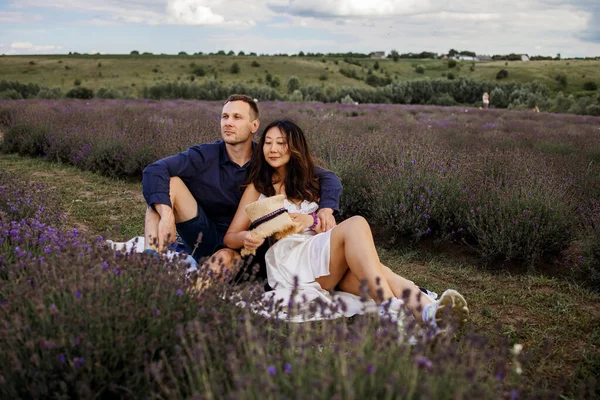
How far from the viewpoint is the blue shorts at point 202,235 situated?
4.09 m

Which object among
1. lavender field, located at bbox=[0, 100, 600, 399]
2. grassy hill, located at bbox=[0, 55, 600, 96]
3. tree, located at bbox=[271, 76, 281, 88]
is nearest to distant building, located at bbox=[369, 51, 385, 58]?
grassy hill, located at bbox=[0, 55, 600, 96]

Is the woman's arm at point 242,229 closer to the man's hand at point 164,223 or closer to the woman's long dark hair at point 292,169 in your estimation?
the woman's long dark hair at point 292,169

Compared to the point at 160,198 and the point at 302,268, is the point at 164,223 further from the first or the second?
the point at 302,268

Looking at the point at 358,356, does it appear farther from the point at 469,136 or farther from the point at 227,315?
the point at 469,136

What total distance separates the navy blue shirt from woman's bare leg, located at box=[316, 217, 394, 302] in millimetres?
617

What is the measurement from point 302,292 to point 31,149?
916cm

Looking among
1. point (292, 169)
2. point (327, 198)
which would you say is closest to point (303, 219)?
point (327, 198)

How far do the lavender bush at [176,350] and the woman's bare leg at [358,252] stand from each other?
93cm

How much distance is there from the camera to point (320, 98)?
3381 centimetres

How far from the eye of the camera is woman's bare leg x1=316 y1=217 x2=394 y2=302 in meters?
3.22

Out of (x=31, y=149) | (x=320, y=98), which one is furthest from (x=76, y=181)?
(x=320, y=98)

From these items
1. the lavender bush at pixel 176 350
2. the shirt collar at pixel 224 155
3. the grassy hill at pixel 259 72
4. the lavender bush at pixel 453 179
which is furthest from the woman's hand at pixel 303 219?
the grassy hill at pixel 259 72

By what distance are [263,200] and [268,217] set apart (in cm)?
12

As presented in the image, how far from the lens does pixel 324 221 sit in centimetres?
388
